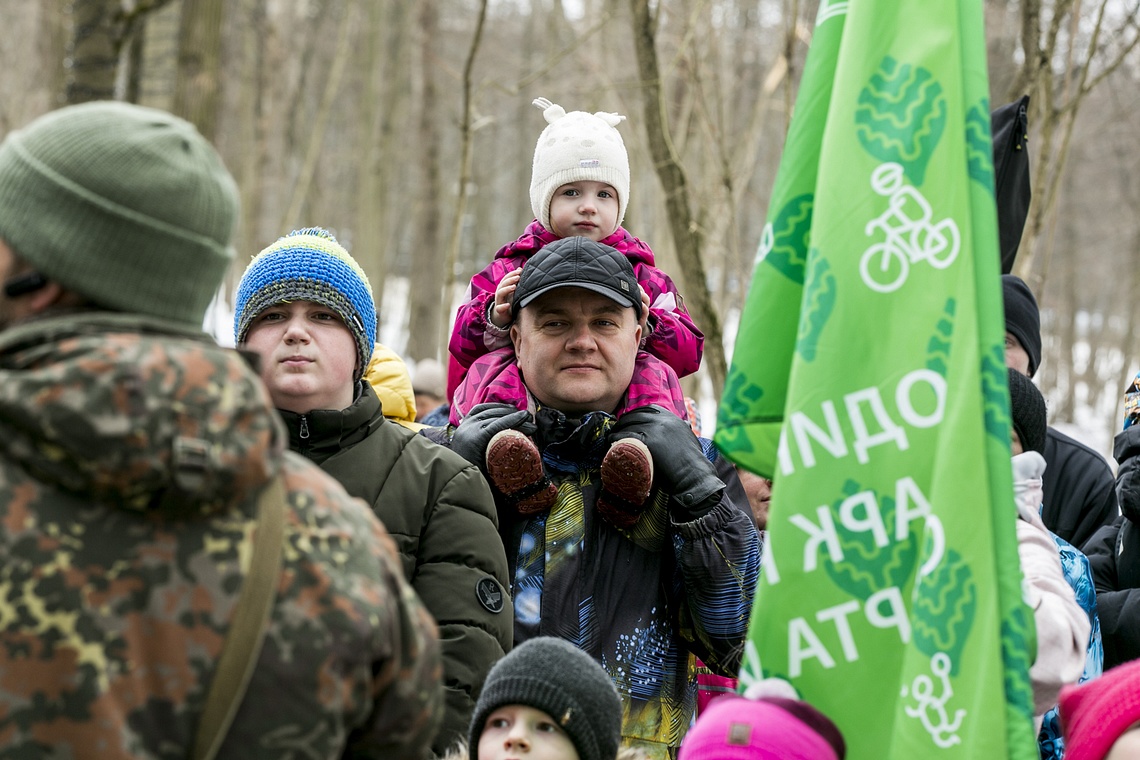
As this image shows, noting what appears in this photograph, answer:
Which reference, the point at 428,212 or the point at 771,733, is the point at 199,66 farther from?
the point at 771,733

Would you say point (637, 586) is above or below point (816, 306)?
below

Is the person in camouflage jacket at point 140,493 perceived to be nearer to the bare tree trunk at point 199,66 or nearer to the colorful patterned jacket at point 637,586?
the colorful patterned jacket at point 637,586

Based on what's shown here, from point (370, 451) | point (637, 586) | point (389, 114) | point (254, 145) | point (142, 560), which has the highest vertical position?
point (142, 560)

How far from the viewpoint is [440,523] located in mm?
2746

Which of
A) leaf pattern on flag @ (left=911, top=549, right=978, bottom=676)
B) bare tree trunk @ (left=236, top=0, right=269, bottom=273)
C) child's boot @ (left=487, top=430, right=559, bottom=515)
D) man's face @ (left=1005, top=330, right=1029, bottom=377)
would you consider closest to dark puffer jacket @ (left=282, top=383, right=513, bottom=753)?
child's boot @ (left=487, top=430, right=559, bottom=515)

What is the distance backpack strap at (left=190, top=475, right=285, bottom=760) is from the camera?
154 cm

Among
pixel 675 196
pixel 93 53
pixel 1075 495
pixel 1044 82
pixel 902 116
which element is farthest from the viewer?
pixel 1044 82

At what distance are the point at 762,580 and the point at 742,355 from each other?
0.46 m

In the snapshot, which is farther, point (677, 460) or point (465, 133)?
point (465, 133)

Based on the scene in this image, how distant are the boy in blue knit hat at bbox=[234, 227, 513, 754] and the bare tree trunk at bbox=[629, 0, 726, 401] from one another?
287cm

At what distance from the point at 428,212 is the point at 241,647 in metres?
11.4

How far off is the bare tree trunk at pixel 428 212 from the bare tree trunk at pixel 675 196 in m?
5.54

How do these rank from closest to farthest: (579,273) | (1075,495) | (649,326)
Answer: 1. (579,273)
2. (649,326)
3. (1075,495)

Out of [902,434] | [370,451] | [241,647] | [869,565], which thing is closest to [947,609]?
[869,565]
